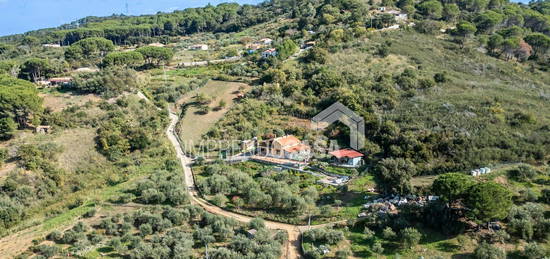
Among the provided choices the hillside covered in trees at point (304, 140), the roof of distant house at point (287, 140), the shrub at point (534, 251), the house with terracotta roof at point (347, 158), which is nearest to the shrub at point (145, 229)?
the hillside covered in trees at point (304, 140)

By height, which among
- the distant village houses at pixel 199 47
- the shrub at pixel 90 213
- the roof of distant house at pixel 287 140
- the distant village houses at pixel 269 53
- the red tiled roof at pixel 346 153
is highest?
the distant village houses at pixel 199 47

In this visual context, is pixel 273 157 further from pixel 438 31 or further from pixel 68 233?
pixel 438 31

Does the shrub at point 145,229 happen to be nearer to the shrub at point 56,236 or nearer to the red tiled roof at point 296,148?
the shrub at point 56,236

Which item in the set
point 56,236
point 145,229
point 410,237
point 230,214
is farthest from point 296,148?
point 56,236

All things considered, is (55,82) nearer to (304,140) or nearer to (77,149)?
(77,149)

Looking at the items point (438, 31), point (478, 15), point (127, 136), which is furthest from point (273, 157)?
point (478, 15)

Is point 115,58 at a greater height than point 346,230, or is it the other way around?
point 115,58
